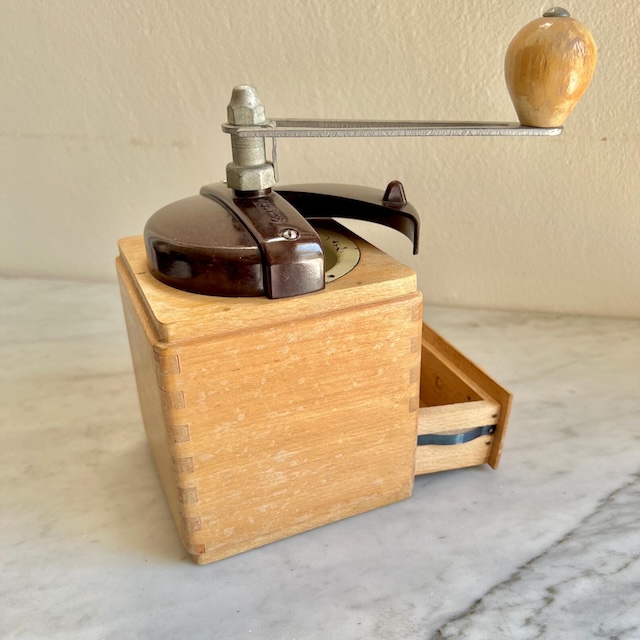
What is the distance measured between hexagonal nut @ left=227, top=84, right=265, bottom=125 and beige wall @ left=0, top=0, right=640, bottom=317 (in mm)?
376

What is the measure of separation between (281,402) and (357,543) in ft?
0.51

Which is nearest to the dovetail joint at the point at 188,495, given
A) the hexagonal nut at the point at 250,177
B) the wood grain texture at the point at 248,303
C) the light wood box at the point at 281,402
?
the light wood box at the point at 281,402

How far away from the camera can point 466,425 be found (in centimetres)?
62

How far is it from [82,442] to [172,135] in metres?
0.47

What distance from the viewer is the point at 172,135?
95 centimetres

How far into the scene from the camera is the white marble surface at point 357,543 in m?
0.50

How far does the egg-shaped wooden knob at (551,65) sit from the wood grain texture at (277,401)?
17cm

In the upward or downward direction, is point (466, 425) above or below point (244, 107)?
below

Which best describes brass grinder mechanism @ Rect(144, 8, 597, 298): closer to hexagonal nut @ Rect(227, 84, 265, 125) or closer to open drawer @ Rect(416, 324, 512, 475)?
hexagonal nut @ Rect(227, 84, 265, 125)

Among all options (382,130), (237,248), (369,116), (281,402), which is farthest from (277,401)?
(369,116)

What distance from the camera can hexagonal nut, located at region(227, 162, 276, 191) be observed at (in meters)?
0.54

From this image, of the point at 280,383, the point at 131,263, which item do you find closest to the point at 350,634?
the point at 280,383

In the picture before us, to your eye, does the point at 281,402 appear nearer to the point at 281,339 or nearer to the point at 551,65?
the point at 281,339

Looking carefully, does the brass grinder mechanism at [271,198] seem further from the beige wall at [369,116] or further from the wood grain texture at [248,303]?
the beige wall at [369,116]
